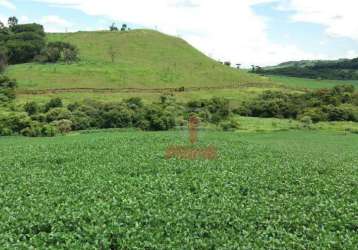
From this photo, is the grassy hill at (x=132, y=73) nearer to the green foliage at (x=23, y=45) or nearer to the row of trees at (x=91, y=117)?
the green foliage at (x=23, y=45)

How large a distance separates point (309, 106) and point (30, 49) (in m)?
76.4

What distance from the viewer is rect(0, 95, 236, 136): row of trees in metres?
65.9

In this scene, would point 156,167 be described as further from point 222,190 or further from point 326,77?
point 326,77

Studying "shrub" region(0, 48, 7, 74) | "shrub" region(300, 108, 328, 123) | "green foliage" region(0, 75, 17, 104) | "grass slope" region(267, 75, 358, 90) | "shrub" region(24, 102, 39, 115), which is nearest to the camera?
"shrub" region(24, 102, 39, 115)

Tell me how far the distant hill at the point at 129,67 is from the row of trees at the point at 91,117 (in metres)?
31.2

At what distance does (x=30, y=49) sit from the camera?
440 ft

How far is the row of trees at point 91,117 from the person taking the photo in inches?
2596

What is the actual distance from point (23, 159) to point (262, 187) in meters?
18.6

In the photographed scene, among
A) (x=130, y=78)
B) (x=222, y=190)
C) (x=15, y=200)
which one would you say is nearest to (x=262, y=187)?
(x=222, y=190)

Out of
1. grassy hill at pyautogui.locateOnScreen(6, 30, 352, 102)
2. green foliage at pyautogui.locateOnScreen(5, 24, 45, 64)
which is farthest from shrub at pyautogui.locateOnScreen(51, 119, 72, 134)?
green foliage at pyautogui.locateOnScreen(5, 24, 45, 64)

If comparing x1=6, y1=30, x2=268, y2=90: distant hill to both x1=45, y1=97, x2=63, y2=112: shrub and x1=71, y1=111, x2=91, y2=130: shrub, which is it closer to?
x1=45, y1=97, x2=63, y2=112: shrub

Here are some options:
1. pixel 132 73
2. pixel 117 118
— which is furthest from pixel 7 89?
pixel 132 73

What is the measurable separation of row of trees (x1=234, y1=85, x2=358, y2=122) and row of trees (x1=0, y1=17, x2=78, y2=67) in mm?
56767

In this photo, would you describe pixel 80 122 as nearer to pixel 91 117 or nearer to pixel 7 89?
pixel 91 117
